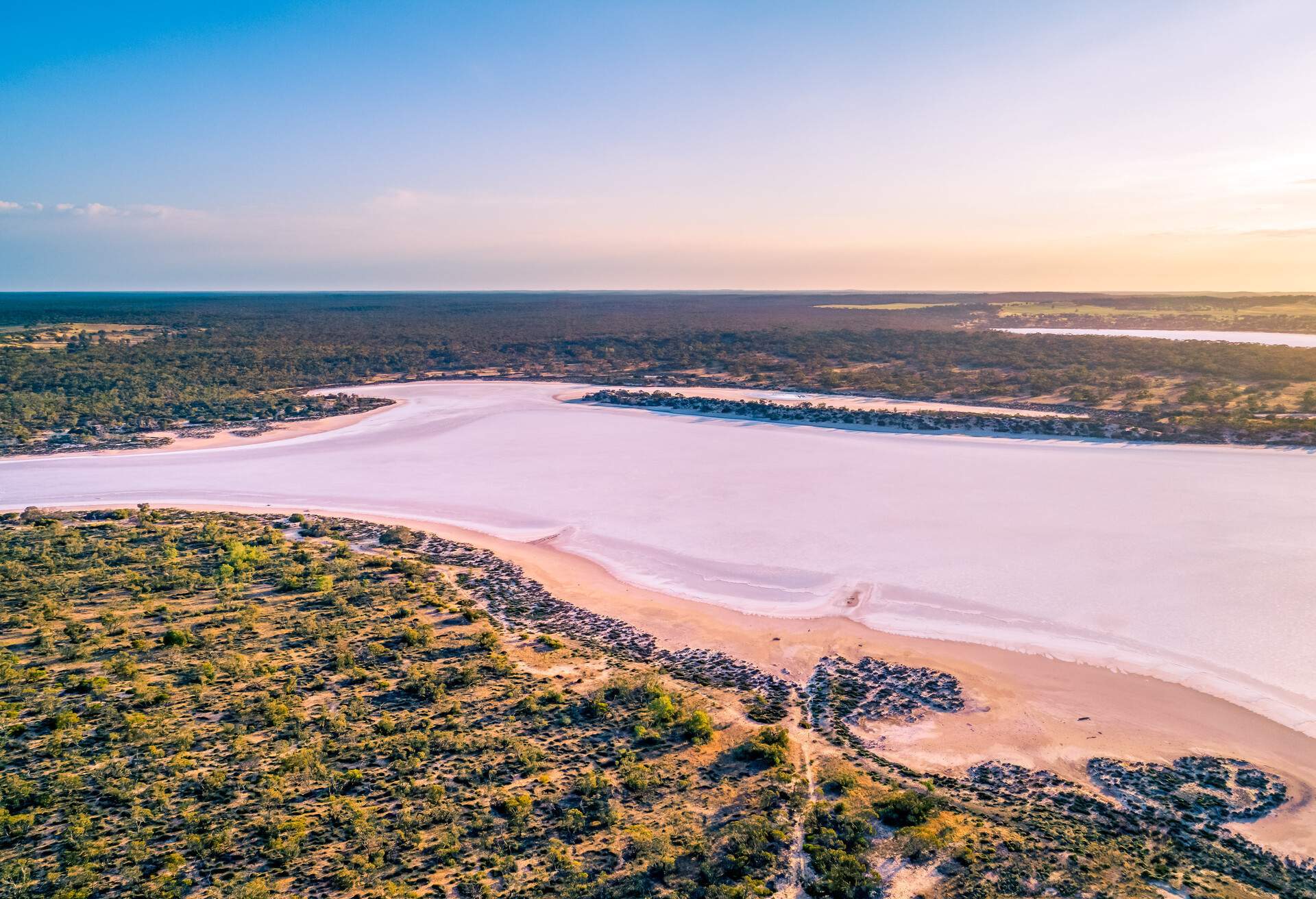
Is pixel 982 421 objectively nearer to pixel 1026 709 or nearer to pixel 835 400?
pixel 835 400

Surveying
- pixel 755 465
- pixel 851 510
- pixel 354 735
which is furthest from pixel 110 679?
pixel 755 465

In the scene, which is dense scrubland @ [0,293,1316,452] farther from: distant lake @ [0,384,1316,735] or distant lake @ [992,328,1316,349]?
distant lake @ [0,384,1316,735]

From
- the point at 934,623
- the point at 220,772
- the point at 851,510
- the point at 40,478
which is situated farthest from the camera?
the point at 40,478

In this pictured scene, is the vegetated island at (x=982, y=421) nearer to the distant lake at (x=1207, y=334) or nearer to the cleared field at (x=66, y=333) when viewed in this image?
the distant lake at (x=1207, y=334)

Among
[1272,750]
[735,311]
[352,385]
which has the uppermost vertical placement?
[735,311]

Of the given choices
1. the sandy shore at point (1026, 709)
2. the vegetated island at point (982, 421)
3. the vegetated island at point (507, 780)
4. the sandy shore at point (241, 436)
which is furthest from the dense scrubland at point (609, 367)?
the vegetated island at point (507, 780)

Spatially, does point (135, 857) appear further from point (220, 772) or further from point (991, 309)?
point (991, 309)
